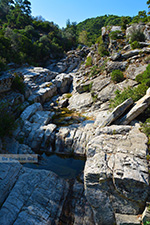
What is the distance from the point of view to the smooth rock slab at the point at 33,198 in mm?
6059

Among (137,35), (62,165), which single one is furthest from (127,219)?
(137,35)

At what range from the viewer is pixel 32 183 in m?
7.70

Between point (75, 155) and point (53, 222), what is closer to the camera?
point (53, 222)

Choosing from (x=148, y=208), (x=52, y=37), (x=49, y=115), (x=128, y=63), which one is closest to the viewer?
(x=148, y=208)

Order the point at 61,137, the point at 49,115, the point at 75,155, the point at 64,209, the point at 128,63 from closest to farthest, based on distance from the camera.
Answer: the point at 64,209 < the point at 75,155 < the point at 61,137 < the point at 49,115 < the point at 128,63

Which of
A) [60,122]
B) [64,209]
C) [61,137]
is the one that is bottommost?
[64,209]

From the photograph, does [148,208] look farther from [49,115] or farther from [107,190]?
[49,115]

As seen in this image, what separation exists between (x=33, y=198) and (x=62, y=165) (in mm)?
4183

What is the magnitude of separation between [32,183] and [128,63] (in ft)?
73.3

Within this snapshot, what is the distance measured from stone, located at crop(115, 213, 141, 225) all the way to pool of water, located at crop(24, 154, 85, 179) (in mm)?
4520

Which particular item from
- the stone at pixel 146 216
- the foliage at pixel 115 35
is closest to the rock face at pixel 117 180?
the stone at pixel 146 216

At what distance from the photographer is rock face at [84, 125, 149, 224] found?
18.6 ft

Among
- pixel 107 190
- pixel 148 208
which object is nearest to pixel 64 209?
pixel 107 190

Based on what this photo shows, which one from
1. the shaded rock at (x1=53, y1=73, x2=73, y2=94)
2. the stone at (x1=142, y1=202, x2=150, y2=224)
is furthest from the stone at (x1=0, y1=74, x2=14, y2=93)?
the stone at (x1=142, y1=202, x2=150, y2=224)
